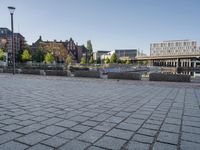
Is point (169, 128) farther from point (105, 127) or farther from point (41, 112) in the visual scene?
point (41, 112)

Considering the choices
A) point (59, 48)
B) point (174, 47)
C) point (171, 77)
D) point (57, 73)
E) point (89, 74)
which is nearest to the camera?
point (171, 77)

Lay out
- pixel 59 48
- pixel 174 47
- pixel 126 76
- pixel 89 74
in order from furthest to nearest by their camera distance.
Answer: pixel 174 47
pixel 59 48
pixel 89 74
pixel 126 76

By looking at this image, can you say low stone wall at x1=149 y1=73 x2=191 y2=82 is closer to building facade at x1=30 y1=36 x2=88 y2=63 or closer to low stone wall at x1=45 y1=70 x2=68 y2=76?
low stone wall at x1=45 y1=70 x2=68 y2=76

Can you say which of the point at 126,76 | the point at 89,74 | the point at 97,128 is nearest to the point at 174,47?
the point at 89,74

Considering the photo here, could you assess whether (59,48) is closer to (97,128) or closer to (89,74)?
(89,74)

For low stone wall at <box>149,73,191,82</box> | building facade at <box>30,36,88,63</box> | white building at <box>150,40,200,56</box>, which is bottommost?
low stone wall at <box>149,73,191,82</box>

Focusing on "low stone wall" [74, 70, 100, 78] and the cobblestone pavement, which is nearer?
the cobblestone pavement

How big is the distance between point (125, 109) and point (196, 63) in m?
117

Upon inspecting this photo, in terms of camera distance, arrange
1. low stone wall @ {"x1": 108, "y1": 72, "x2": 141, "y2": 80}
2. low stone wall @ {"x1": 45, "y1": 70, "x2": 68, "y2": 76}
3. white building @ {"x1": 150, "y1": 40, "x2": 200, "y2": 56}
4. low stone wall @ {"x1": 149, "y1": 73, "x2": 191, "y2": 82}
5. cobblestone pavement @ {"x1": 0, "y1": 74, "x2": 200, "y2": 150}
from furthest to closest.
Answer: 1. white building @ {"x1": 150, "y1": 40, "x2": 200, "y2": 56}
2. low stone wall @ {"x1": 45, "y1": 70, "x2": 68, "y2": 76}
3. low stone wall @ {"x1": 108, "y1": 72, "x2": 141, "y2": 80}
4. low stone wall @ {"x1": 149, "y1": 73, "x2": 191, "y2": 82}
5. cobblestone pavement @ {"x1": 0, "y1": 74, "x2": 200, "y2": 150}

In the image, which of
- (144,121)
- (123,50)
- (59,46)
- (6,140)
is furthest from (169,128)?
(123,50)

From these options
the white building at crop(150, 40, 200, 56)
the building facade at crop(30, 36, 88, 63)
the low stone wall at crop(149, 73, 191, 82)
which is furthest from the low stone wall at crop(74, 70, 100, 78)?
the white building at crop(150, 40, 200, 56)

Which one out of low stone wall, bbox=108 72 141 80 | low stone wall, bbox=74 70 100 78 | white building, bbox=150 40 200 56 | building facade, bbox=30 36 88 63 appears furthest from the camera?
white building, bbox=150 40 200 56

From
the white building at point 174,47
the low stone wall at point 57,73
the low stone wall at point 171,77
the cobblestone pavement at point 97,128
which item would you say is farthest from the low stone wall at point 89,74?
the white building at point 174,47

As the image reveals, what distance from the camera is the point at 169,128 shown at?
3926mm
